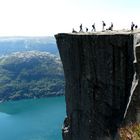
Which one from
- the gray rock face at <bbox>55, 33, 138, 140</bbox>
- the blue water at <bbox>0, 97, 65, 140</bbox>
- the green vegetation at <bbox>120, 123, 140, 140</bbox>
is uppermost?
the green vegetation at <bbox>120, 123, 140, 140</bbox>

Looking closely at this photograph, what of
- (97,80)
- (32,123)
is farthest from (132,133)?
(32,123)

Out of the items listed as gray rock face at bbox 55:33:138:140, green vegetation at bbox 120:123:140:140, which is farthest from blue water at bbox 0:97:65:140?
green vegetation at bbox 120:123:140:140

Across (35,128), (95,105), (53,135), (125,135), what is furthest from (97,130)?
(35,128)

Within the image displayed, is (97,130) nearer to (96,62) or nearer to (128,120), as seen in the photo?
(96,62)

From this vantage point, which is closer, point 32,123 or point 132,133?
point 132,133

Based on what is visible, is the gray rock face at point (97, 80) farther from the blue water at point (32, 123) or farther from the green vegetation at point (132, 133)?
the blue water at point (32, 123)

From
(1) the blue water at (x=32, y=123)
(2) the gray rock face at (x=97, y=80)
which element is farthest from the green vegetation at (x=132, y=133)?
(1) the blue water at (x=32, y=123)

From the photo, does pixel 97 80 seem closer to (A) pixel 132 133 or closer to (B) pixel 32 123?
(A) pixel 132 133

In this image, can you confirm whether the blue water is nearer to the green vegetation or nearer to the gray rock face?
the gray rock face

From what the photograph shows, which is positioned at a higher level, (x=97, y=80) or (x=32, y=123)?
(x=97, y=80)
